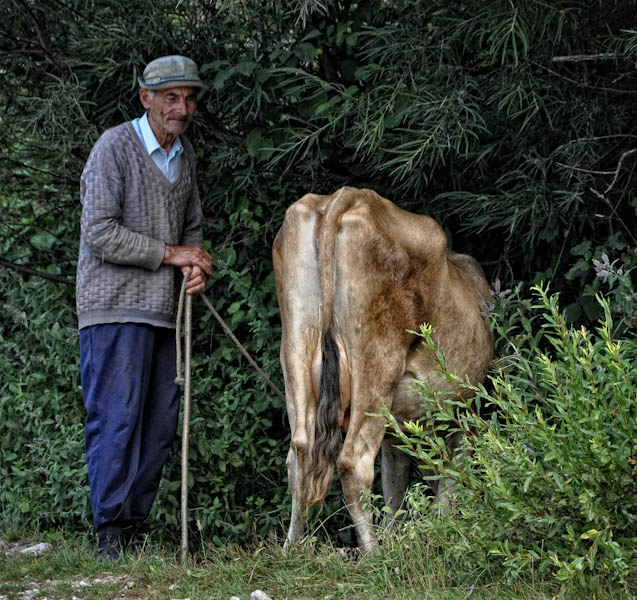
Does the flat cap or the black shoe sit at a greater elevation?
the flat cap

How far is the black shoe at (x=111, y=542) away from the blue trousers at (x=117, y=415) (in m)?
0.04

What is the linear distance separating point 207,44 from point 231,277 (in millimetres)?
1418

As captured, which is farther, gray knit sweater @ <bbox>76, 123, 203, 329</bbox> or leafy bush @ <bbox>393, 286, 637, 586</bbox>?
gray knit sweater @ <bbox>76, 123, 203, 329</bbox>

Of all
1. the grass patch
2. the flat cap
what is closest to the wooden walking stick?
the grass patch

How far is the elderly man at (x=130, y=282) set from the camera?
4.92 meters

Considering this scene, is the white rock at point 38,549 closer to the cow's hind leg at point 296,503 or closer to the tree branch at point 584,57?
the cow's hind leg at point 296,503

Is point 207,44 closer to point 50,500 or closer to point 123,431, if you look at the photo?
point 123,431

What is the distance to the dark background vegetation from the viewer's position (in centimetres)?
507

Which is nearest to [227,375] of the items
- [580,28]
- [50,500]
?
[50,500]

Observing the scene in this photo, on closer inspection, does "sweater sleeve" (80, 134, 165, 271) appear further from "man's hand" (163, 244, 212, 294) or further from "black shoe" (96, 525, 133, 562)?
"black shoe" (96, 525, 133, 562)

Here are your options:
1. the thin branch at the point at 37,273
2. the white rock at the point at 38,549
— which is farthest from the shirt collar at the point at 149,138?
the white rock at the point at 38,549

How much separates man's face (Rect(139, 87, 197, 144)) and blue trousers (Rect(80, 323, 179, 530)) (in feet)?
3.36

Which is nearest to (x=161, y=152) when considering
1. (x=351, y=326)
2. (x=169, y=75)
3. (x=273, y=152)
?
(x=169, y=75)

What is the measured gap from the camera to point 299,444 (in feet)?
14.4
